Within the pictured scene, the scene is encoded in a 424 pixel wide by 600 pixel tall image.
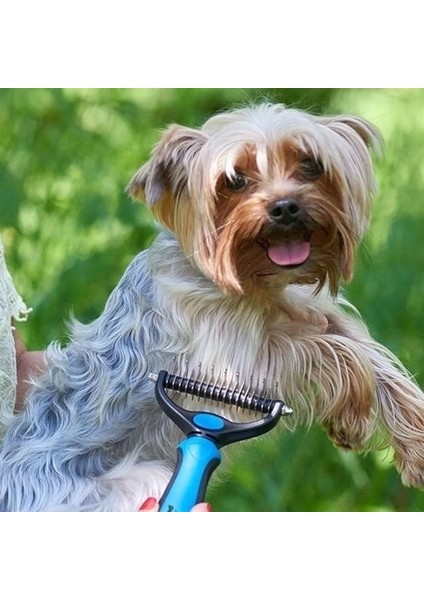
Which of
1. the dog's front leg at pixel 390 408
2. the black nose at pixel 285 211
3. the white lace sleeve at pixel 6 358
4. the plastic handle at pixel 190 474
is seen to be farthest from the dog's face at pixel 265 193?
the white lace sleeve at pixel 6 358

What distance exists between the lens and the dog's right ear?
6.42 ft

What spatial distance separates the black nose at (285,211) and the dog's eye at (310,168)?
3.3 inches

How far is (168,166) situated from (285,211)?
0.24 metres

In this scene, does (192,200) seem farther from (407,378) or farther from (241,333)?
(407,378)

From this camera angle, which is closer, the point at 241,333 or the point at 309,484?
the point at 241,333

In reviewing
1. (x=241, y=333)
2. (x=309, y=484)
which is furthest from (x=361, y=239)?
(x=309, y=484)

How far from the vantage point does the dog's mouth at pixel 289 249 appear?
191 centimetres

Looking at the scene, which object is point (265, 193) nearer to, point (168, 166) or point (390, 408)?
point (168, 166)

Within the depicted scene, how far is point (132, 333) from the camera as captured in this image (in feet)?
6.66

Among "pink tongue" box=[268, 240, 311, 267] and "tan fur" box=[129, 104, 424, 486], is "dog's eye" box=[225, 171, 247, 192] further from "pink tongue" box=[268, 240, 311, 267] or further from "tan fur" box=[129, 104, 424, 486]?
"pink tongue" box=[268, 240, 311, 267]

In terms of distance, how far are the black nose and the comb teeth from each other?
0.31 m

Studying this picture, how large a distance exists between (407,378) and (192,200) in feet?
1.82

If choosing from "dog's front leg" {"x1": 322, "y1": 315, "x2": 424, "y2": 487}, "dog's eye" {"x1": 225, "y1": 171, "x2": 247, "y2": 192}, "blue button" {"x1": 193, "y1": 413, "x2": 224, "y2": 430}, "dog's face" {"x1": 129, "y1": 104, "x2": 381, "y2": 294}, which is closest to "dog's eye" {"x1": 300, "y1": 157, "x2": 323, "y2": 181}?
"dog's face" {"x1": 129, "y1": 104, "x2": 381, "y2": 294}

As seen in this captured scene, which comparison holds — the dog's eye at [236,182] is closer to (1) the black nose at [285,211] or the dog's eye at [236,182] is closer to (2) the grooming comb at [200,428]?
(1) the black nose at [285,211]
